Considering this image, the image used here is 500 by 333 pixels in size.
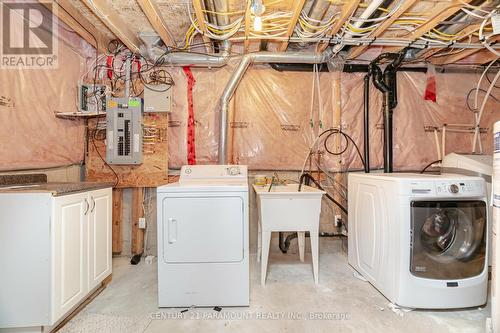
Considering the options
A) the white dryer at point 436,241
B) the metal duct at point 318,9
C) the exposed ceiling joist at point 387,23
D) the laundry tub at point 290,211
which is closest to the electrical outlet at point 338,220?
the laundry tub at point 290,211

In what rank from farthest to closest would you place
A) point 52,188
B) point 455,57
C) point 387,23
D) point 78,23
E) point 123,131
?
point 455,57
point 123,131
point 78,23
point 387,23
point 52,188

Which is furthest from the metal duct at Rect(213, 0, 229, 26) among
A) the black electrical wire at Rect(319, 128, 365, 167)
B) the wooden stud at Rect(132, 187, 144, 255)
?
the wooden stud at Rect(132, 187, 144, 255)

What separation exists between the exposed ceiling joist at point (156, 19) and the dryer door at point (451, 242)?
2611mm

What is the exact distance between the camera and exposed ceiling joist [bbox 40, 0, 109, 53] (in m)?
2.16

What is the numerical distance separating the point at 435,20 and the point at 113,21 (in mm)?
2822

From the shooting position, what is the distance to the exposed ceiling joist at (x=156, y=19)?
2.00 meters

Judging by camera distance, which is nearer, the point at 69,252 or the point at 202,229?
the point at 69,252

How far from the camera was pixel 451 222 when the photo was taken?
1959 mm

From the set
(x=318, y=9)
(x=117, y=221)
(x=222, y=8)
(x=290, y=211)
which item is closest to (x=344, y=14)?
(x=318, y=9)

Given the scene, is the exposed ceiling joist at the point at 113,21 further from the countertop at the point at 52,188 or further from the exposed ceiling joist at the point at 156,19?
the countertop at the point at 52,188

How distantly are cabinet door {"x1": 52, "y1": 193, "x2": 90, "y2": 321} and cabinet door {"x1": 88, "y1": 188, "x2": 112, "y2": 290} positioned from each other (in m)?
0.08

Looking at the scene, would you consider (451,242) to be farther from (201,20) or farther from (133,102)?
(133,102)

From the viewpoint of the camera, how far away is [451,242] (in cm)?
195

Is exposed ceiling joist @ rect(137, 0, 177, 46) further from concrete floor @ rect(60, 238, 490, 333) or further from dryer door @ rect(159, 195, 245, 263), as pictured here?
concrete floor @ rect(60, 238, 490, 333)
